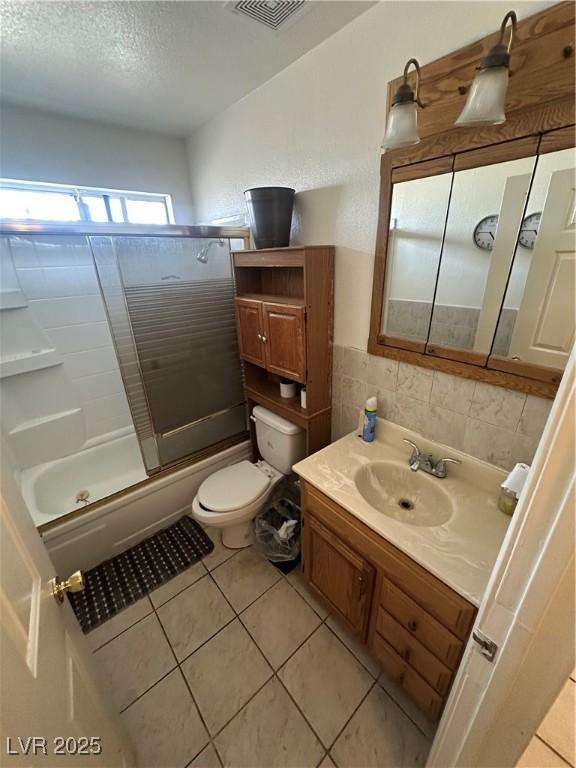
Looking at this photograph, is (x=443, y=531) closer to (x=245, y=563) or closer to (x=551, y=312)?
(x=551, y=312)

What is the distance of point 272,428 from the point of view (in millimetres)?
1809

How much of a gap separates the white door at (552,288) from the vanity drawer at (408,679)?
1128 mm

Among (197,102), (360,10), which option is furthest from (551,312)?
(197,102)

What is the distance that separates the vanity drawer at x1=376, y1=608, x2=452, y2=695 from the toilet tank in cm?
83

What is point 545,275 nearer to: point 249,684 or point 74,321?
point 249,684

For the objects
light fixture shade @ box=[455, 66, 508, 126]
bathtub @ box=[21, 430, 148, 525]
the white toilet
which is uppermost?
light fixture shade @ box=[455, 66, 508, 126]

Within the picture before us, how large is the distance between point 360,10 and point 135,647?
268cm

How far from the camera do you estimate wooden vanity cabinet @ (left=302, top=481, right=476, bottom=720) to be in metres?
0.91

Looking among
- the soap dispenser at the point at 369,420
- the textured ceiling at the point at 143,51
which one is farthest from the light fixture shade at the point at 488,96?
the soap dispenser at the point at 369,420

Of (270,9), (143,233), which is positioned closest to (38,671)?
(143,233)

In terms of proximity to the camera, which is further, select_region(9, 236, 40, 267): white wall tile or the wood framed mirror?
select_region(9, 236, 40, 267): white wall tile

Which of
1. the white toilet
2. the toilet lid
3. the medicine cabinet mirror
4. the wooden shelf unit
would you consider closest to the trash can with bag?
the white toilet

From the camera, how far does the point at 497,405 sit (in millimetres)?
1076

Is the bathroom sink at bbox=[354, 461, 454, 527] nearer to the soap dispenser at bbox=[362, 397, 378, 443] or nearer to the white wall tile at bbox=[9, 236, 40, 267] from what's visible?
the soap dispenser at bbox=[362, 397, 378, 443]
